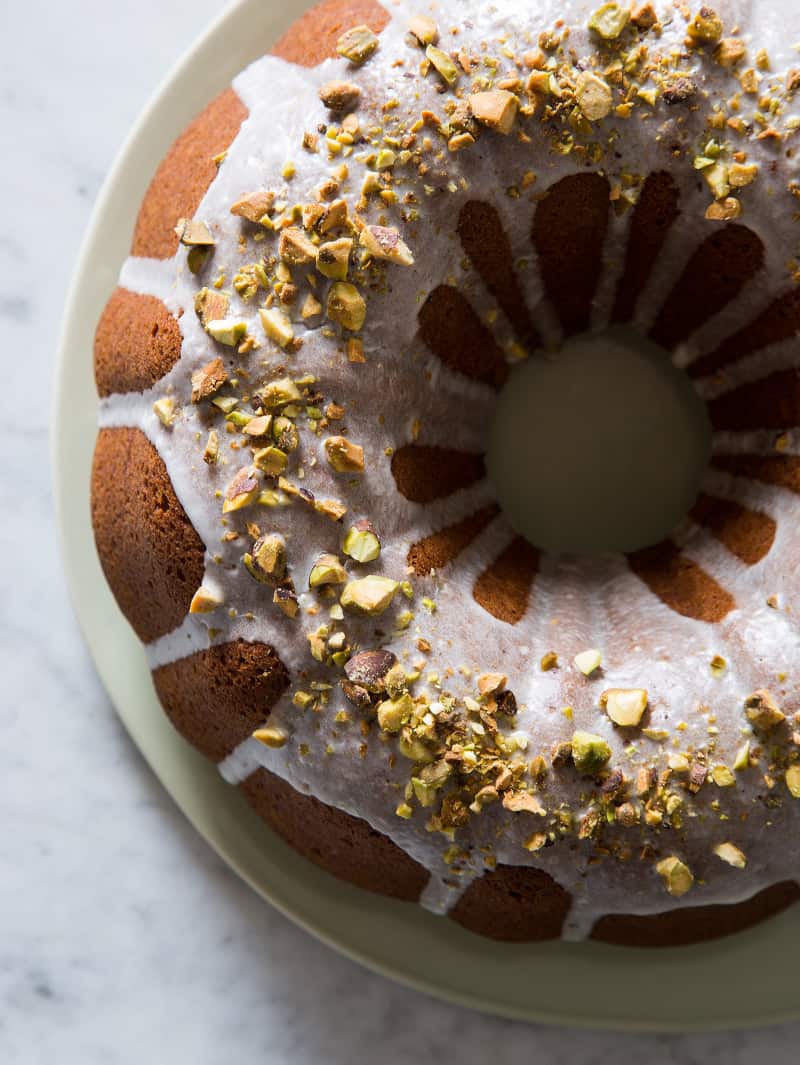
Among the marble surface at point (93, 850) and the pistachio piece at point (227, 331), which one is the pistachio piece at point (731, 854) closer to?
the marble surface at point (93, 850)

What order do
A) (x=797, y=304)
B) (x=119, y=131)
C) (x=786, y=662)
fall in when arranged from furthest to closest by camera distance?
1. (x=119, y=131)
2. (x=797, y=304)
3. (x=786, y=662)

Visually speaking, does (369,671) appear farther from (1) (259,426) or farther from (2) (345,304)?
(2) (345,304)

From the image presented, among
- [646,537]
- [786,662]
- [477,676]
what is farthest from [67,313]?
[786,662]

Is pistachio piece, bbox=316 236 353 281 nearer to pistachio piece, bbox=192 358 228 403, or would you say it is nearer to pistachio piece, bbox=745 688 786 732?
pistachio piece, bbox=192 358 228 403

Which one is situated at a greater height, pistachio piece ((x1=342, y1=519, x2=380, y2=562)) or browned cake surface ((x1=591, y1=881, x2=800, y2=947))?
pistachio piece ((x1=342, y1=519, x2=380, y2=562))

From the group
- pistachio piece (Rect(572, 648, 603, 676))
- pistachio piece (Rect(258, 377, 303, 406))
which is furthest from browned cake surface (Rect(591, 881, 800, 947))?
pistachio piece (Rect(258, 377, 303, 406))

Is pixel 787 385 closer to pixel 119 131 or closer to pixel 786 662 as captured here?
pixel 786 662

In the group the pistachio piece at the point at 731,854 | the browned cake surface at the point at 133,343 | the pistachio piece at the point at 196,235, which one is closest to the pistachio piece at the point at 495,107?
the pistachio piece at the point at 196,235
